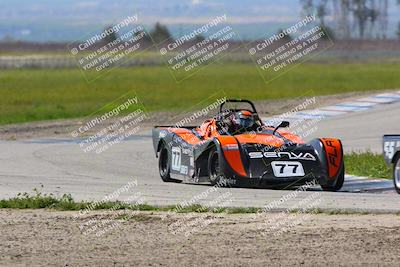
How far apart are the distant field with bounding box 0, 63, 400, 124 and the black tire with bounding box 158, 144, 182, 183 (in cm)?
1457

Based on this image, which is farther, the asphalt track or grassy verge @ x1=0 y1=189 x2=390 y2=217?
the asphalt track

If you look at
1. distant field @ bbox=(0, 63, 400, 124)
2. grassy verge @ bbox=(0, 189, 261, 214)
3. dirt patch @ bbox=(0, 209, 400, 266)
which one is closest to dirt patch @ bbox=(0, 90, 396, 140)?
distant field @ bbox=(0, 63, 400, 124)

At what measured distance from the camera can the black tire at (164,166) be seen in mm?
19688

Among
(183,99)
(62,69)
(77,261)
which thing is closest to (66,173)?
(77,261)

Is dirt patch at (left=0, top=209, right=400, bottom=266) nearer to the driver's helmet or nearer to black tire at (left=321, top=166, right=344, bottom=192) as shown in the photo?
black tire at (left=321, top=166, right=344, bottom=192)

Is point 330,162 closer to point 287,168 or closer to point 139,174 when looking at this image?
point 287,168

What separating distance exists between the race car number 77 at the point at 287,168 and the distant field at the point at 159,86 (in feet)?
57.9

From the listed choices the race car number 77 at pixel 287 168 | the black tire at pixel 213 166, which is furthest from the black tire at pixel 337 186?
the black tire at pixel 213 166

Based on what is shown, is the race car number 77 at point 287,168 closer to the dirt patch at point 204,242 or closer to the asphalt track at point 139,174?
the asphalt track at point 139,174

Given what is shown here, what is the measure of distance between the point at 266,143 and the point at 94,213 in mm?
4448

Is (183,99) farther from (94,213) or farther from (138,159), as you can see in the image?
(94,213)

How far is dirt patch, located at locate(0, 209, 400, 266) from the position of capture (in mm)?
10984

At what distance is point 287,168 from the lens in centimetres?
1745

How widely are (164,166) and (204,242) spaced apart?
8.06 meters
